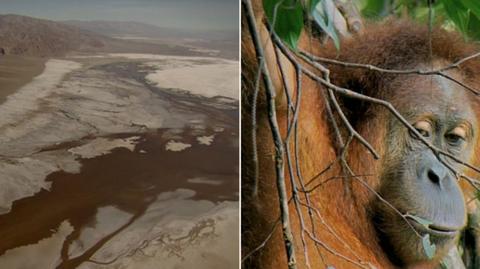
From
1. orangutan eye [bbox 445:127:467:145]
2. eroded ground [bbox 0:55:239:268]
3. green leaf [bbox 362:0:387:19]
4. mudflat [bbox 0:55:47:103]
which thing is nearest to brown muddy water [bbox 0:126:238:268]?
eroded ground [bbox 0:55:239:268]

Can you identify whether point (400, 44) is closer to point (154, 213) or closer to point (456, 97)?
point (456, 97)

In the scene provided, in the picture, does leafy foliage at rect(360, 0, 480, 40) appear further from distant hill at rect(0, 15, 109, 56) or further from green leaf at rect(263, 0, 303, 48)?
distant hill at rect(0, 15, 109, 56)

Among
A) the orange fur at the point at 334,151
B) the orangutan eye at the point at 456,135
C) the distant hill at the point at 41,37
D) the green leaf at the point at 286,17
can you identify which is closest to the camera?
the distant hill at the point at 41,37

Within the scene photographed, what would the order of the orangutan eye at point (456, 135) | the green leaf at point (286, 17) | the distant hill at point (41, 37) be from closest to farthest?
the distant hill at point (41, 37), the green leaf at point (286, 17), the orangutan eye at point (456, 135)

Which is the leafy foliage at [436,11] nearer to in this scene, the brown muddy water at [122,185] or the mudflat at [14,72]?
the brown muddy water at [122,185]

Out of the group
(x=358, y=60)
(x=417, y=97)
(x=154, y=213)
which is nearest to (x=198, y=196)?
(x=154, y=213)

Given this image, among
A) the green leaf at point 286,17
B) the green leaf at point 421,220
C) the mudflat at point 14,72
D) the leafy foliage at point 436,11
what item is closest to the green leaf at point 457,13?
the leafy foliage at point 436,11
